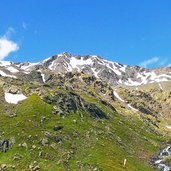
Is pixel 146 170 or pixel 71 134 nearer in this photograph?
pixel 146 170

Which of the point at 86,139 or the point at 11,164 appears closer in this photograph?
the point at 11,164

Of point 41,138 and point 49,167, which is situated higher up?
point 41,138

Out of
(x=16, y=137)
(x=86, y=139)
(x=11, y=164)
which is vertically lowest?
(x=11, y=164)

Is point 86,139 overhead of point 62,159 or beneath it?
overhead

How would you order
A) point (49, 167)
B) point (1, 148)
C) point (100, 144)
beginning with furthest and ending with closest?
point (100, 144)
point (1, 148)
point (49, 167)

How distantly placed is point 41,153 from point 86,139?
32170 mm

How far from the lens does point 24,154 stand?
6786 inches

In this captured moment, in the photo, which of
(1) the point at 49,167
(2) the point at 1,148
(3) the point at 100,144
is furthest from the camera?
(3) the point at 100,144

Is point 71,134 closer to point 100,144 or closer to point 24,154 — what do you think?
point 100,144

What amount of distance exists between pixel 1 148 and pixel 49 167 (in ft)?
91.0

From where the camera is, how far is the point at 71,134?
199 metres

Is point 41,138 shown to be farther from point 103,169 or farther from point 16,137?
point 103,169

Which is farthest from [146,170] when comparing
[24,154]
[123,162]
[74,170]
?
[24,154]

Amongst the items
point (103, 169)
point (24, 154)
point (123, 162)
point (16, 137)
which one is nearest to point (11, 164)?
point (24, 154)
